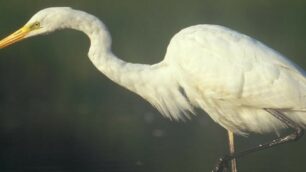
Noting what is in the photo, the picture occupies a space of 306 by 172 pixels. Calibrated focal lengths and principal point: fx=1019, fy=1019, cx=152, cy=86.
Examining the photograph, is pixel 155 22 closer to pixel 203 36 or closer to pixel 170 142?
pixel 170 142

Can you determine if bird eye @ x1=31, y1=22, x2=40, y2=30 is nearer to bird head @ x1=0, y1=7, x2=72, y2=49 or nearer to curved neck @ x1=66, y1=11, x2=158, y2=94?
bird head @ x1=0, y1=7, x2=72, y2=49

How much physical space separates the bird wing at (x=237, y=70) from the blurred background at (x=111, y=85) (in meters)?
3.33

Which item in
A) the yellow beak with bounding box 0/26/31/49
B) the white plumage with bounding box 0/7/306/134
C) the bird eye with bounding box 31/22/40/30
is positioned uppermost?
the bird eye with bounding box 31/22/40/30

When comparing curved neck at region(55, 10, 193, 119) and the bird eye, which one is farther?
the bird eye

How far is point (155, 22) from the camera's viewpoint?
51.1 ft

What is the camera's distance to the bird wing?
7.90 meters

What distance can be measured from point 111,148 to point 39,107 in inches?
128

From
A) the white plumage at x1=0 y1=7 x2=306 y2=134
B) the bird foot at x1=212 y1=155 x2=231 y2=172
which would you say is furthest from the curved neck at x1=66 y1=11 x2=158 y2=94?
the bird foot at x1=212 y1=155 x2=231 y2=172

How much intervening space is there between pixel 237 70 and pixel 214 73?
195 millimetres

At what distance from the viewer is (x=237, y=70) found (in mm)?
7910

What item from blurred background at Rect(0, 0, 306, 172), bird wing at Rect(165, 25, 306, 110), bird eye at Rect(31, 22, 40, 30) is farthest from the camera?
blurred background at Rect(0, 0, 306, 172)

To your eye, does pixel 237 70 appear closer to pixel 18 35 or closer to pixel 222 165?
pixel 222 165

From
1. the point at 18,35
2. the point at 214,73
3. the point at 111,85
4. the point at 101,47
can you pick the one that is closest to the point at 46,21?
the point at 18,35

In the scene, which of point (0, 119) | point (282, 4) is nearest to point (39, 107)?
point (0, 119)
